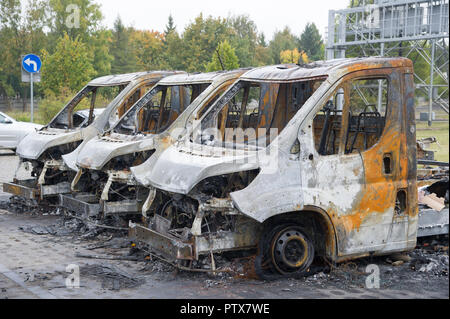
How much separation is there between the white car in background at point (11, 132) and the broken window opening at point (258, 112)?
1282 centimetres

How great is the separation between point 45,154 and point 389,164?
6.48 metres

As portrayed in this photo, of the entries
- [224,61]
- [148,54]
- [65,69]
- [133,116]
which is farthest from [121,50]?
[133,116]

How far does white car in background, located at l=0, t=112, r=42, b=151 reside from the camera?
2014 cm

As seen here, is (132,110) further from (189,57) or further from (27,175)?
(189,57)

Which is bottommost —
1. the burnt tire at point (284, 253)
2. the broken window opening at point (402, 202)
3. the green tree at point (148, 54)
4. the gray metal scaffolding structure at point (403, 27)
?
the burnt tire at point (284, 253)

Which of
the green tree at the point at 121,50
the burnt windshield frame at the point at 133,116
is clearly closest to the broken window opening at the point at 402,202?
the burnt windshield frame at the point at 133,116

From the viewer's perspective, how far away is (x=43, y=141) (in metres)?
10.7

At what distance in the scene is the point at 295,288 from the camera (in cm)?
631

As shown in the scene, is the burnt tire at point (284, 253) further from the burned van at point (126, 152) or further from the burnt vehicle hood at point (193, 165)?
the burned van at point (126, 152)

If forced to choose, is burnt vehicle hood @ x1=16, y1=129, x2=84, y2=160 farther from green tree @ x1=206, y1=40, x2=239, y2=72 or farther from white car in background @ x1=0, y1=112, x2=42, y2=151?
green tree @ x1=206, y1=40, x2=239, y2=72

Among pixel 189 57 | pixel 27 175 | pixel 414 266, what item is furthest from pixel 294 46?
pixel 414 266

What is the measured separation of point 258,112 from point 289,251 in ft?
8.64

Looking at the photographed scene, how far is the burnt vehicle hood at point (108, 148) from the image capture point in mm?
8930

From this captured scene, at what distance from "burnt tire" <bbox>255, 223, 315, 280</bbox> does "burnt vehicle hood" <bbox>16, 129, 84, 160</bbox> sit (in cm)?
537
